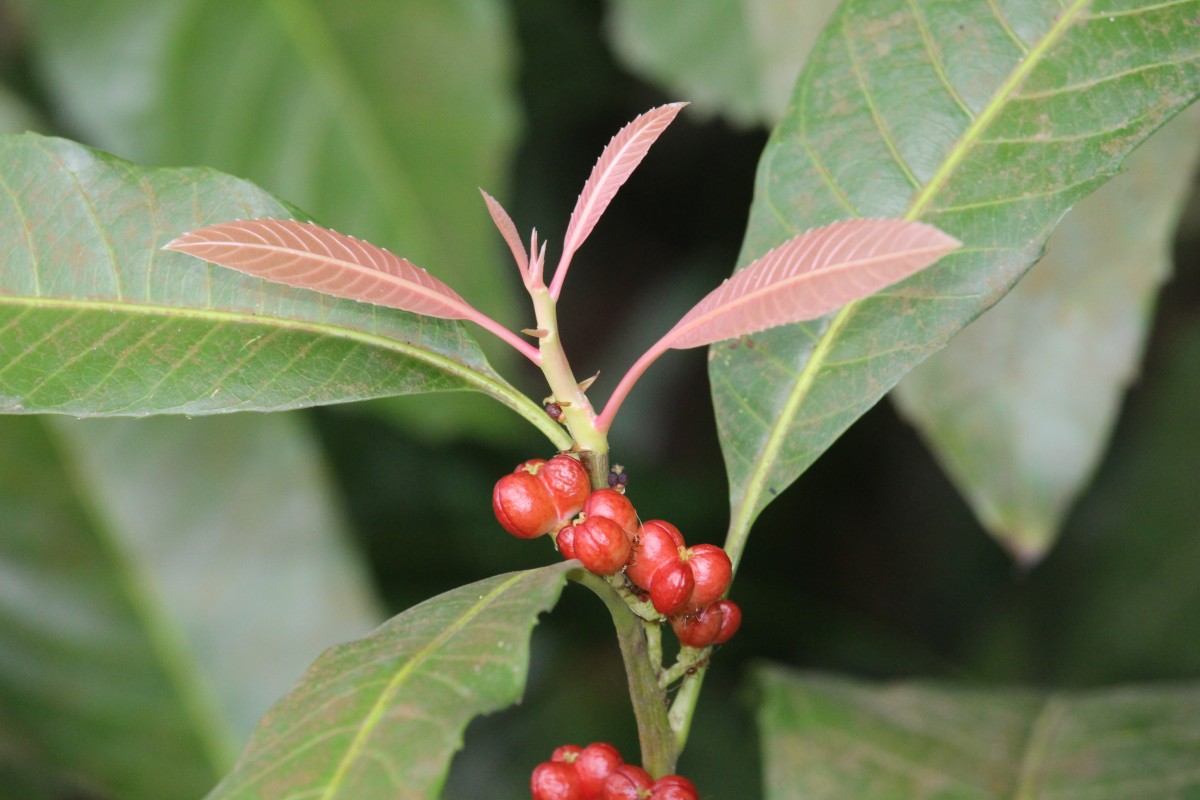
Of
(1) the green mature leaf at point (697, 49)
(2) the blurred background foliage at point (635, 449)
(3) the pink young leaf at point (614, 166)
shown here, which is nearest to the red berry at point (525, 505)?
(3) the pink young leaf at point (614, 166)

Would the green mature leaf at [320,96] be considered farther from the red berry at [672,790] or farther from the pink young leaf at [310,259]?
the red berry at [672,790]

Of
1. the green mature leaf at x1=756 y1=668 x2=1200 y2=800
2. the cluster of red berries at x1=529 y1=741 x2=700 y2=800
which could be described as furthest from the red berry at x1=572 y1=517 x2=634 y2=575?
the green mature leaf at x1=756 y1=668 x2=1200 y2=800

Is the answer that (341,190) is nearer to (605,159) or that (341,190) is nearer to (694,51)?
(694,51)

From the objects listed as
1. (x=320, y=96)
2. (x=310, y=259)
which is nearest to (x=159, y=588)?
(x=320, y=96)

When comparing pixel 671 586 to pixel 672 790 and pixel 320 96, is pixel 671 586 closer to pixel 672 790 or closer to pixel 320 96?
pixel 672 790

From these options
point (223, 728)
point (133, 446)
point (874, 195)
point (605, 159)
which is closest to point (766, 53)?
point (874, 195)
